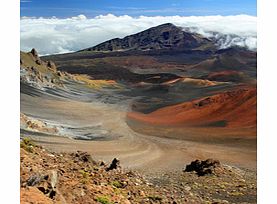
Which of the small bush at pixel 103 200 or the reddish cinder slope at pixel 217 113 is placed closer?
the small bush at pixel 103 200

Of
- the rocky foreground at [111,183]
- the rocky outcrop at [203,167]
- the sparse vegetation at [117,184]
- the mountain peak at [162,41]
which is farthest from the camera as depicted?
the mountain peak at [162,41]

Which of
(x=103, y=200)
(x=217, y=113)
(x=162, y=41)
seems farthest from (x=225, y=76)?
(x=162, y=41)

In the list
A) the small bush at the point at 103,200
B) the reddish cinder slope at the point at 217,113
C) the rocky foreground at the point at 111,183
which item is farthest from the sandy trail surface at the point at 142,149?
the small bush at the point at 103,200

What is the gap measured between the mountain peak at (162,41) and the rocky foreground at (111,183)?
64.7 metres

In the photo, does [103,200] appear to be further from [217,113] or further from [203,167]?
[217,113]

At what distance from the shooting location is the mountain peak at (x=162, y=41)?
79.1 m

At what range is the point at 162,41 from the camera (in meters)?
86.1

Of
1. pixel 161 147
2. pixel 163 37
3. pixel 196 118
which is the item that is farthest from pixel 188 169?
pixel 163 37

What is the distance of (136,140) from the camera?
13984 millimetres

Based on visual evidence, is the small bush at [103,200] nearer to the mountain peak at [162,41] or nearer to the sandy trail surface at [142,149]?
the sandy trail surface at [142,149]
